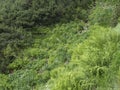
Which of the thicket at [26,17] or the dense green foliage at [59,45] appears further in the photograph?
the thicket at [26,17]

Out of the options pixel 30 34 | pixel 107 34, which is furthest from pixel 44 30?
pixel 107 34

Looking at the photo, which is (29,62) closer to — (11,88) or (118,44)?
(11,88)

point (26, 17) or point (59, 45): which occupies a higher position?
point (26, 17)

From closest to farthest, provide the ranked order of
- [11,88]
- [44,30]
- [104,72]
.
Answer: [104,72] → [11,88] → [44,30]

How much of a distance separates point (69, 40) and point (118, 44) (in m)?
3.64

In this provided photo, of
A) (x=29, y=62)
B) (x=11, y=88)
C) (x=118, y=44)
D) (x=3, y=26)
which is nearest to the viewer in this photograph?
(x=118, y=44)

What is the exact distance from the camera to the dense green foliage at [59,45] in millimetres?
7957

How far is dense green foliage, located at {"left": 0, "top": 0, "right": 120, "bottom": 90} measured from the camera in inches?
313

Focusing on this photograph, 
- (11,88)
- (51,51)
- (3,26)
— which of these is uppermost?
(3,26)

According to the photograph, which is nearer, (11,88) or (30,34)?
(11,88)

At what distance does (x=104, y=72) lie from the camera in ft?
26.0

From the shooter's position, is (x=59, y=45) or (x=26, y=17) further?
(x=26, y=17)

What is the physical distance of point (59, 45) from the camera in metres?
11.8

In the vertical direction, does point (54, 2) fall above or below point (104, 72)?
above
